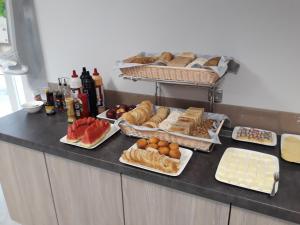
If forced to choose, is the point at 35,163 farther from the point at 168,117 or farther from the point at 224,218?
the point at 224,218

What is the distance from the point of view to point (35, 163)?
1332 millimetres

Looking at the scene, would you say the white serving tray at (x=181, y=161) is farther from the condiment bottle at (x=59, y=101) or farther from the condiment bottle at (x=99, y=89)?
the condiment bottle at (x=59, y=101)

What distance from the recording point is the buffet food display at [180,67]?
108cm

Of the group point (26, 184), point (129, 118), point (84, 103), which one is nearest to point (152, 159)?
point (129, 118)

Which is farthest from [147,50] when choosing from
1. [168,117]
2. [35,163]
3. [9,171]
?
[9,171]

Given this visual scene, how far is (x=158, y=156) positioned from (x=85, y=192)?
0.45 metres

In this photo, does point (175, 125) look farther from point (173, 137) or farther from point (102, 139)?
point (102, 139)

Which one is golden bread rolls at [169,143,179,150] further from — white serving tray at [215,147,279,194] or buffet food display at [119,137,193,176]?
white serving tray at [215,147,279,194]

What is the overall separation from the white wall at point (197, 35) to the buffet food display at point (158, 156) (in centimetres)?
41

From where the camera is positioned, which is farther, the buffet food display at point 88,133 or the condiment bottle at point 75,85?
the condiment bottle at point 75,85

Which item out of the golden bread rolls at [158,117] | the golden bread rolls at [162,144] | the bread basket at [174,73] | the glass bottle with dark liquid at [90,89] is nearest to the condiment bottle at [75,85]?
the glass bottle with dark liquid at [90,89]

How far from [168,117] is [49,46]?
39.6 inches

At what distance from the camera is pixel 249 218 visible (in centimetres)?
88

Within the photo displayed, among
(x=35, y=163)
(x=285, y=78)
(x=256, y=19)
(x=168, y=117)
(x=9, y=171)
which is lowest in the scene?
(x=9, y=171)
